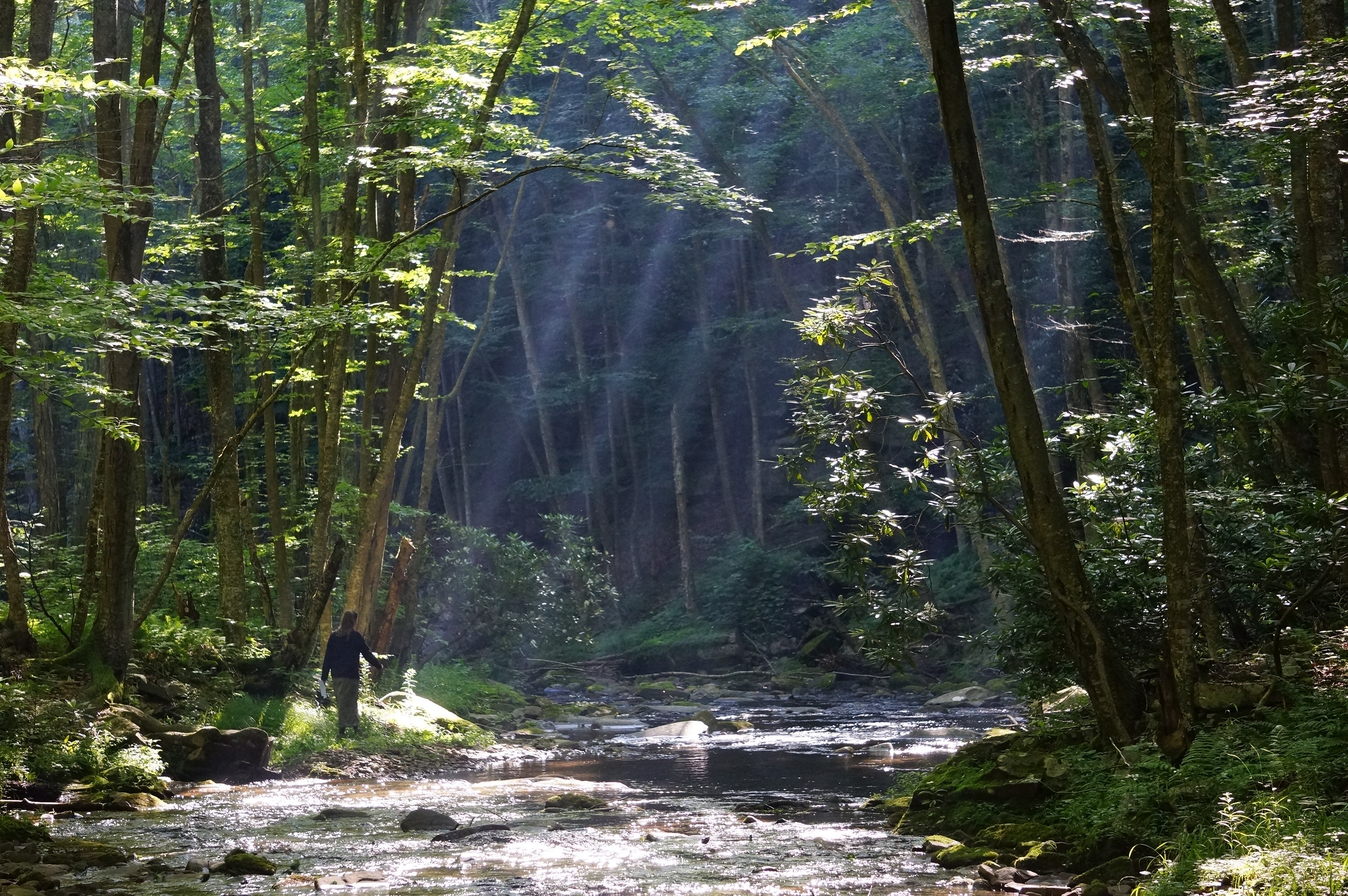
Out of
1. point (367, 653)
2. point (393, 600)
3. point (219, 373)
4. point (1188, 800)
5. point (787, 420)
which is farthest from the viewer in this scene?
point (393, 600)

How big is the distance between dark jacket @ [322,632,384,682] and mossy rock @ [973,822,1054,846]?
734 centimetres

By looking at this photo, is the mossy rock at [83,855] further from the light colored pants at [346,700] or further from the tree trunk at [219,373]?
the tree trunk at [219,373]

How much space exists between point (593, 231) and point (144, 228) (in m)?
24.1

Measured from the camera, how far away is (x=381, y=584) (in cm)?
2112

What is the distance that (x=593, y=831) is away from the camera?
26.7ft

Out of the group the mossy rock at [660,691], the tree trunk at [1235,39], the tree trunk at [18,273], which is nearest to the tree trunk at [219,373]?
the tree trunk at [18,273]

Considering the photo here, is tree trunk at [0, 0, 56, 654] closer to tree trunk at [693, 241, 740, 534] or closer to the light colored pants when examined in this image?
the light colored pants

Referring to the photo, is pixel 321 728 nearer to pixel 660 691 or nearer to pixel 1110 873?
pixel 1110 873

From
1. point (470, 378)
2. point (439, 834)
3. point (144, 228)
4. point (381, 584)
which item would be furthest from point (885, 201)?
point (470, 378)

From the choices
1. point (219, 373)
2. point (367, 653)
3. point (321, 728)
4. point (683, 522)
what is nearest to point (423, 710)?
point (321, 728)

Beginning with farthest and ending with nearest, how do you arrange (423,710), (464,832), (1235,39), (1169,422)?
(423,710) < (1235,39) < (464,832) < (1169,422)

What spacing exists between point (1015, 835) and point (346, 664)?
26.2 feet

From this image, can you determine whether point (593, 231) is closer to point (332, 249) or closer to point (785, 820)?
point (332, 249)

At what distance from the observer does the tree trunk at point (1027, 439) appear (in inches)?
273
